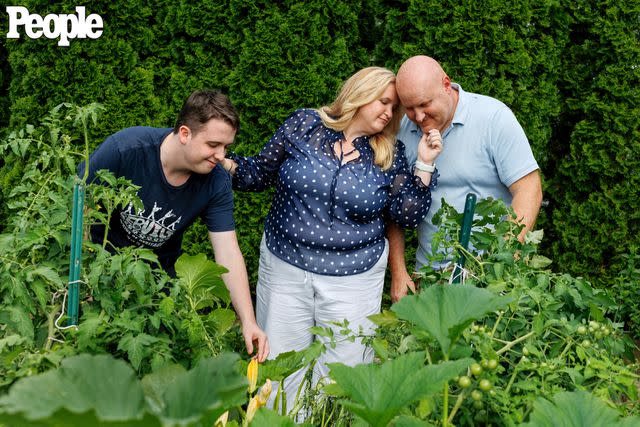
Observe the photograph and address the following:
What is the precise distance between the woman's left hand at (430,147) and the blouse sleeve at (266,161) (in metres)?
0.54

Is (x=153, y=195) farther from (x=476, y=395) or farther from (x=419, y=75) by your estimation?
(x=476, y=395)

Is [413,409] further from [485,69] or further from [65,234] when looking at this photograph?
[485,69]

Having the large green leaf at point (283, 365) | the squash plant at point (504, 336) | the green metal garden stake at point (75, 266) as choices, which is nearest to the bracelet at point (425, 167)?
the squash plant at point (504, 336)

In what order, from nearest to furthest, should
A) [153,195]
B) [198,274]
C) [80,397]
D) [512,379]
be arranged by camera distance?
1. [80,397]
2. [512,379]
3. [198,274]
4. [153,195]

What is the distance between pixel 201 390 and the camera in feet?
2.72

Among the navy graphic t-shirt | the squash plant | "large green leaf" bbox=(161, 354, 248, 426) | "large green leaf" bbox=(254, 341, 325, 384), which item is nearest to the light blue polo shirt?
the squash plant

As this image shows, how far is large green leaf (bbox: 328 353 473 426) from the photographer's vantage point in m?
1.08

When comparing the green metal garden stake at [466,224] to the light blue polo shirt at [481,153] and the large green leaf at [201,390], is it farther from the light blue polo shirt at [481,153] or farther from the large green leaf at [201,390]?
the large green leaf at [201,390]

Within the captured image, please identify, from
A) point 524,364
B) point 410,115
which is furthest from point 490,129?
point 524,364

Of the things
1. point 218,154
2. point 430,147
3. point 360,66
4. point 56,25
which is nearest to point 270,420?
point 218,154

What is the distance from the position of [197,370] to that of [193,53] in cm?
393

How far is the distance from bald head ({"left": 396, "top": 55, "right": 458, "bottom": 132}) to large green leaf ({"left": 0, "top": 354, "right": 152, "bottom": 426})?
201 cm

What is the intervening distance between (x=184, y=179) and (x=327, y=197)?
0.58 metres

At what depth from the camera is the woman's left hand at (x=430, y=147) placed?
265 centimetres
